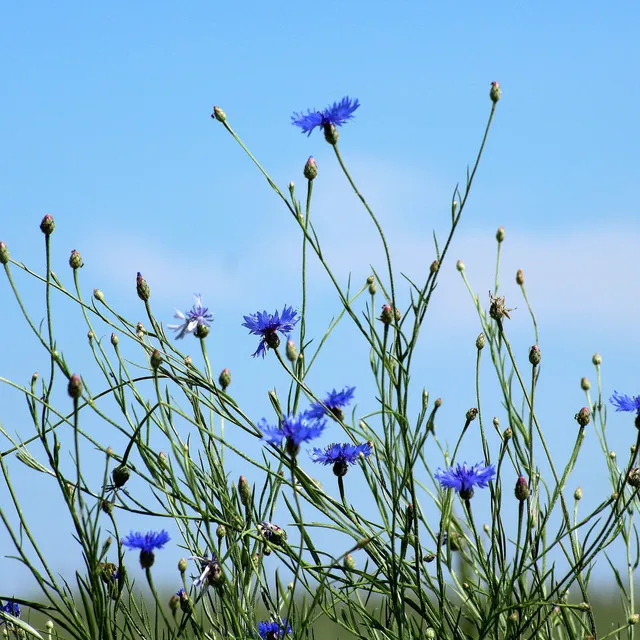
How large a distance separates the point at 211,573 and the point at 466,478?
25.0 inches

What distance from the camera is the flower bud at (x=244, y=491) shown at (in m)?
2.14

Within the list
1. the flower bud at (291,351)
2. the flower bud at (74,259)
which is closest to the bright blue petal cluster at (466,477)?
the flower bud at (291,351)

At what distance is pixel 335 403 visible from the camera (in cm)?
210

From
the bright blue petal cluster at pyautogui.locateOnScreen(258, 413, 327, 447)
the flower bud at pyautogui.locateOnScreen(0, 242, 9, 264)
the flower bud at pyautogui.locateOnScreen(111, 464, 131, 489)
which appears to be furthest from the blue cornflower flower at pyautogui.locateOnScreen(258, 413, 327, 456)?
the flower bud at pyautogui.locateOnScreen(0, 242, 9, 264)

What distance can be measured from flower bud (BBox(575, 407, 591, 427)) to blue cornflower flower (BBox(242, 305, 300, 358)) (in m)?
0.82

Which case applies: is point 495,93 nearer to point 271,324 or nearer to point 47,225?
point 271,324

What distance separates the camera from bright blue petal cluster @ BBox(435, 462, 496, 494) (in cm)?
201

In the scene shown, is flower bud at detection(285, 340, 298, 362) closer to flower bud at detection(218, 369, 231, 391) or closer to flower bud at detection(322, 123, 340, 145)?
flower bud at detection(218, 369, 231, 391)

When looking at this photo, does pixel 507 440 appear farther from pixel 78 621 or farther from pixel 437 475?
pixel 78 621

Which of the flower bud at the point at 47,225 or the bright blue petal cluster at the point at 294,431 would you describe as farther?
the flower bud at the point at 47,225

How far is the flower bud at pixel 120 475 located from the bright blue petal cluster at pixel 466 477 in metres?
0.74

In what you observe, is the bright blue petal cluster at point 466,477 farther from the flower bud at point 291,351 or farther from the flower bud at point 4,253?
the flower bud at point 4,253

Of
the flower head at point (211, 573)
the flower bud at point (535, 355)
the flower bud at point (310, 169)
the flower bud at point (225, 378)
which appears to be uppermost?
the flower bud at point (310, 169)

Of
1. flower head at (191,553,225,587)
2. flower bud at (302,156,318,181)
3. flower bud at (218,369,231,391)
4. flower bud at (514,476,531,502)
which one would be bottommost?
flower head at (191,553,225,587)
